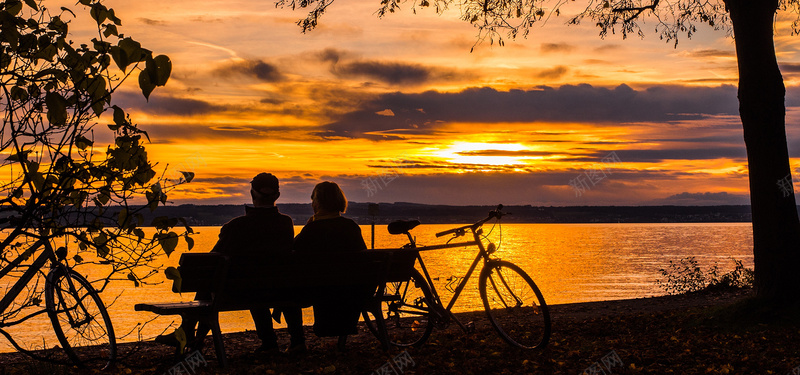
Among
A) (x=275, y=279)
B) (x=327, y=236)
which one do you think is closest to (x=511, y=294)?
(x=327, y=236)

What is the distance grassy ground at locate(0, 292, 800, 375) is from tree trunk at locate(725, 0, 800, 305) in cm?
54

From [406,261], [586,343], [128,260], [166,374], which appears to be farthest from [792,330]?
[128,260]

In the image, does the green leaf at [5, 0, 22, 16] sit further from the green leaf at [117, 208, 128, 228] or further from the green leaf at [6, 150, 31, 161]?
the green leaf at [117, 208, 128, 228]

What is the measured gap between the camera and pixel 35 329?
77.9ft

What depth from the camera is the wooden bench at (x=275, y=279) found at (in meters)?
6.51

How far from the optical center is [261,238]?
7086mm

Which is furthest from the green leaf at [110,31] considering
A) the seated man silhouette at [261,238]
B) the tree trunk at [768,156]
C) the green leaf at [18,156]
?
the tree trunk at [768,156]

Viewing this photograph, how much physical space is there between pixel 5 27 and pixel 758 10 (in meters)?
9.17

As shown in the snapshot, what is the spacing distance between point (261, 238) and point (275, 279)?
1.53 ft

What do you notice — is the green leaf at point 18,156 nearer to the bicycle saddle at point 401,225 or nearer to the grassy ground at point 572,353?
the grassy ground at point 572,353

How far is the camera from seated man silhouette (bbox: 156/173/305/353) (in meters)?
6.82

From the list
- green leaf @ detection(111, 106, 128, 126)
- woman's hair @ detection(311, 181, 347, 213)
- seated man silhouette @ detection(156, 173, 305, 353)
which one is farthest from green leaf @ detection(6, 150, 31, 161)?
woman's hair @ detection(311, 181, 347, 213)

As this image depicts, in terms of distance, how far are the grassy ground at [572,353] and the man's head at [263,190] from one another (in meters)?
1.55

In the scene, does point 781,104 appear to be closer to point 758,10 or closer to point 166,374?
point 758,10
